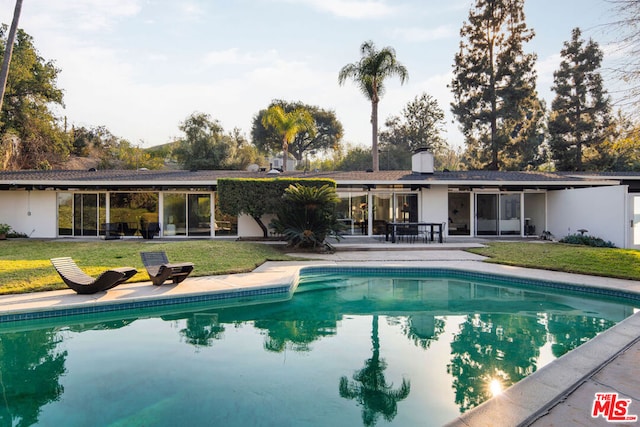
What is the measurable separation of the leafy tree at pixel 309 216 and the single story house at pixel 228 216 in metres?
3.41

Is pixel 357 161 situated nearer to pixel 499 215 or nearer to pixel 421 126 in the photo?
pixel 421 126

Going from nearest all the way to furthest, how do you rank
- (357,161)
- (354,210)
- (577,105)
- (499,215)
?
(354,210) → (499,215) → (577,105) → (357,161)

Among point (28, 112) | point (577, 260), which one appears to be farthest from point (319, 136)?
point (577, 260)

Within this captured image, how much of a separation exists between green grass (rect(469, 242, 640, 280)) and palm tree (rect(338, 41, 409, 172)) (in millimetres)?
11604

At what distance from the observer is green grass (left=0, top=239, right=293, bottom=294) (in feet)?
29.6

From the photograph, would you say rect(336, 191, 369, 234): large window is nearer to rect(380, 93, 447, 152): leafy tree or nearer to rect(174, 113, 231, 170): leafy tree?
rect(174, 113, 231, 170): leafy tree

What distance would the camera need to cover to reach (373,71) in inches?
959

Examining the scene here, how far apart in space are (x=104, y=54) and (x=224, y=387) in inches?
632

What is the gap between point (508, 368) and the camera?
5230 mm

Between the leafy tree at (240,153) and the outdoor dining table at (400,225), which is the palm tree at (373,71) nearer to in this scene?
→ the outdoor dining table at (400,225)

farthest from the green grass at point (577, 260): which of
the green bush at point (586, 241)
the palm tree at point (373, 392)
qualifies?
the palm tree at point (373, 392)

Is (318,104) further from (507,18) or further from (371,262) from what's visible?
(371,262)

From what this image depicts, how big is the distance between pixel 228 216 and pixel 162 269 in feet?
31.9

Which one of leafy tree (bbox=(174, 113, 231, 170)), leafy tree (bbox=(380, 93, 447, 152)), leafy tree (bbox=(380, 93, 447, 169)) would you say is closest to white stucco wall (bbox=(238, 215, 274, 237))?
leafy tree (bbox=(174, 113, 231, 170))
